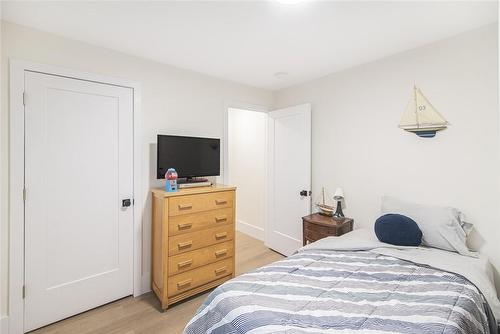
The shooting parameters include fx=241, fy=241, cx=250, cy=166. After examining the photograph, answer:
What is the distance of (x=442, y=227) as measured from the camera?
1.93 metres

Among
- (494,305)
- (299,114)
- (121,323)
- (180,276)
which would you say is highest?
(299,114)

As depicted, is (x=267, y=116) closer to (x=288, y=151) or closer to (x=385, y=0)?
(x=288, y=151)

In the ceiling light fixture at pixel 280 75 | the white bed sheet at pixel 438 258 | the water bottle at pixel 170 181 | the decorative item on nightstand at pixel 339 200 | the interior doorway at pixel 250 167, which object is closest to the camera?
the white bed sheet at pixel 438 258

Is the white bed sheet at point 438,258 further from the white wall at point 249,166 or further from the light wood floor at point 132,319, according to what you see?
the white wall at point 249,166

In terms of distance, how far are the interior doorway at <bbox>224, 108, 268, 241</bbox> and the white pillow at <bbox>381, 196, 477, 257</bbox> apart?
217cm

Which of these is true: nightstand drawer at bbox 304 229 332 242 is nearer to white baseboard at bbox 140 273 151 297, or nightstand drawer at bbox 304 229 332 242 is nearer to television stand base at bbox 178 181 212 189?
television stand base at bbox 178 181 212 189

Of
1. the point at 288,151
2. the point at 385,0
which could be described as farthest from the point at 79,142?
the point at 385,0

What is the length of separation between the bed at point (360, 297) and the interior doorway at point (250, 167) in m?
2.31

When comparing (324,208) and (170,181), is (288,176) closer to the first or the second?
(324,208)

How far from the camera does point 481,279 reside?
1.50m

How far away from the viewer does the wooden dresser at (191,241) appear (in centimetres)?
225

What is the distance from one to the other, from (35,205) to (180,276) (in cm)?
136

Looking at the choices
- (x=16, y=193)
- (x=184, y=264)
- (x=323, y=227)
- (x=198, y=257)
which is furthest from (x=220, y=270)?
(x=16, y=193)

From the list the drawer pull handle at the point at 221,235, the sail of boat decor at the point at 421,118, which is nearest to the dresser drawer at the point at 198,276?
the drawer pull handle at the point at 221,235
